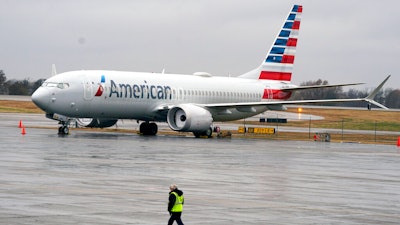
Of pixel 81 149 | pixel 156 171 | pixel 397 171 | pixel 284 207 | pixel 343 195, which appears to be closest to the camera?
pixel 284 207

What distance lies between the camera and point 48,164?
3055 centimetres

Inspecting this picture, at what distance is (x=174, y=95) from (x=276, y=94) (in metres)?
10.4

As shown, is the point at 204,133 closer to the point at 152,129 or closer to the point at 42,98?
the point at 152,129

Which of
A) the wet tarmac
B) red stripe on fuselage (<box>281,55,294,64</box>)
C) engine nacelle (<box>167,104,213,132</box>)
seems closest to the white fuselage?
engine nacelle (<box>167,104,213,132</box>)

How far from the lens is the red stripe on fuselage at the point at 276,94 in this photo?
66500 millimetres

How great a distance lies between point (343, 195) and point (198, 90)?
38.0m

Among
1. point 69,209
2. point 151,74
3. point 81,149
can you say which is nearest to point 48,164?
point 81,149

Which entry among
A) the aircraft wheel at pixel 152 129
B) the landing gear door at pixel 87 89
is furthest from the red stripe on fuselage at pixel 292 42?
the landing gear door at pixel 87 89

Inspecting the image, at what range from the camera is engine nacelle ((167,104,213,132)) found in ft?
184

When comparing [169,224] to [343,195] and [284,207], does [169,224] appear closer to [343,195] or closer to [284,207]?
[284,207]

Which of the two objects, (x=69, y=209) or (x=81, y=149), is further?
(x=81, y=149)

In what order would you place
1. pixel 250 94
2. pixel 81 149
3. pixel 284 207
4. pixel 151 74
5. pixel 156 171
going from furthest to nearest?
1. pixel 250 94
2. pixel 151 74
3. pixel 81 149
4. pixel 156 171
5. pixel 284 207

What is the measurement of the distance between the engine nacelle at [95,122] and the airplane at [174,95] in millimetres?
20

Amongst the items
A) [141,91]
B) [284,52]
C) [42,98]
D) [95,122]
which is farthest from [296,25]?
[42,98]
